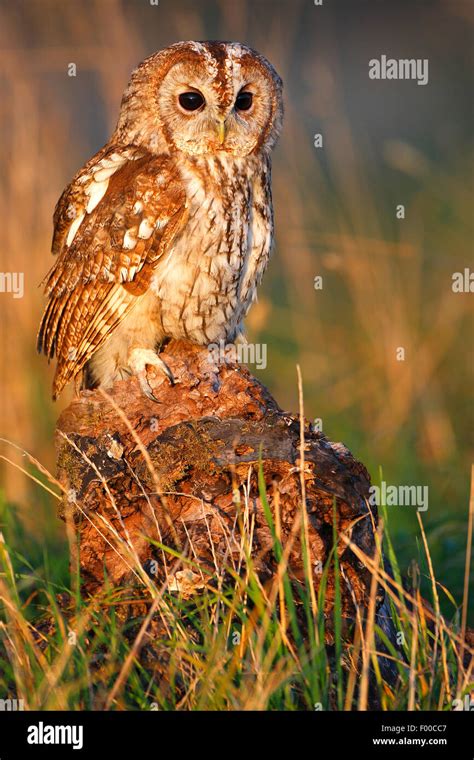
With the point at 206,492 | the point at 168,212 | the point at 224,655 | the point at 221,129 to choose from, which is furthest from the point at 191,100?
the point at 224,655

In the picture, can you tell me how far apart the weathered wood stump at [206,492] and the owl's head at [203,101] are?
1123mm

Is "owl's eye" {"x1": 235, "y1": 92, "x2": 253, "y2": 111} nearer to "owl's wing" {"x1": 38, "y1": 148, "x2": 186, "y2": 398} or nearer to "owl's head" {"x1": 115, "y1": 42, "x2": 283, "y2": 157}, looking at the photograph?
"owl's head" {"x1": 115, "y1": 42, "x2": 283, "y2": 157}

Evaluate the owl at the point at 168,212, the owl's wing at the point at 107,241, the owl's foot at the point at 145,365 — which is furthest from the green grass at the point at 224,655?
the owl's wing at the point at 107,241

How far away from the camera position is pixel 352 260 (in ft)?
18.0

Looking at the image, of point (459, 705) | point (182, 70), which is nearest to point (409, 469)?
point (182, 70)

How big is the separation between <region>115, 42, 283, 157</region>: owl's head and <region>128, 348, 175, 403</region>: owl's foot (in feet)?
2.50

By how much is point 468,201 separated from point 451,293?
913mm

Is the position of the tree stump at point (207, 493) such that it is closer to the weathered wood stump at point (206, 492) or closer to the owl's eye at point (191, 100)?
the weathered wood stump at point (206, 492)

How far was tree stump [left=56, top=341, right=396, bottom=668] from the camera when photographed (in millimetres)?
2615

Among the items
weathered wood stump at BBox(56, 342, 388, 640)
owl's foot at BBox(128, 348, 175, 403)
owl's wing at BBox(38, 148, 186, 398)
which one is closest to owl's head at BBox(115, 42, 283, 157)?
owl's wing at BBox(38, 148, 186, 398)

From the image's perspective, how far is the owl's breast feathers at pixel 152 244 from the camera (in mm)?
3496

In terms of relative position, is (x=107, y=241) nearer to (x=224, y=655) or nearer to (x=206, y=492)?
(x=206, y=492)

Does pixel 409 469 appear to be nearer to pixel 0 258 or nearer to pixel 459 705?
pixel 0 258
